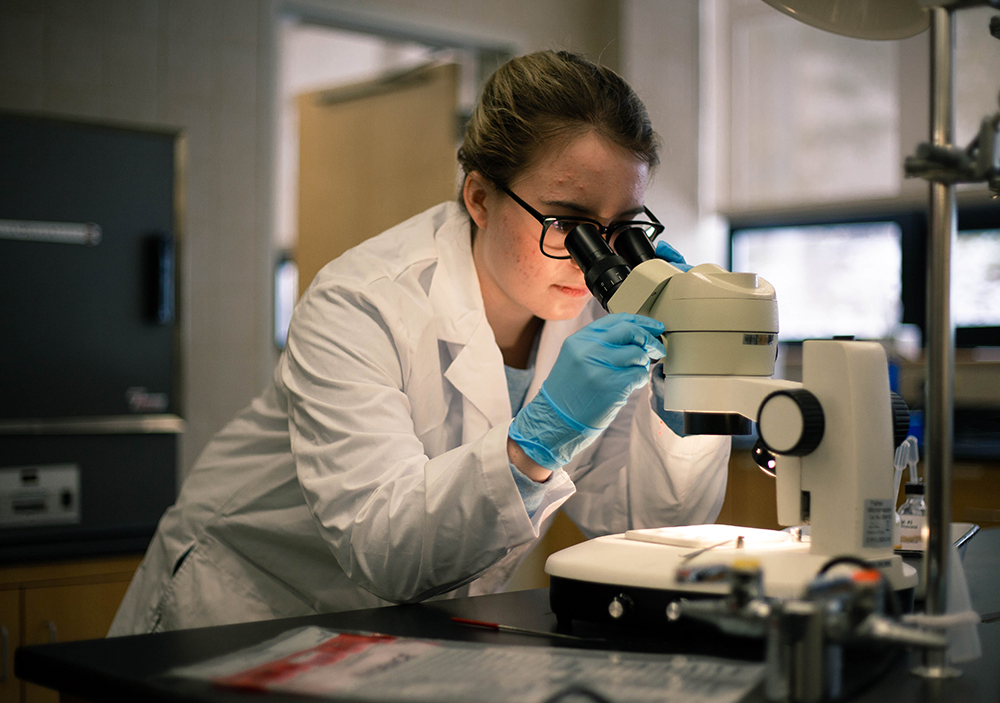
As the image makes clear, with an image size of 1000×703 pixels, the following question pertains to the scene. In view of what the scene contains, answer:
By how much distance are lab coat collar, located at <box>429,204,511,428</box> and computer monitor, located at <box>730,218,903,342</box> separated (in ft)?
8.03

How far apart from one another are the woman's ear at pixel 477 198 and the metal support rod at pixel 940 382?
765mm

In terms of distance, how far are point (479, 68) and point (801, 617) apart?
3.20m

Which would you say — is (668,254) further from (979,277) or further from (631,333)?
(979,277)

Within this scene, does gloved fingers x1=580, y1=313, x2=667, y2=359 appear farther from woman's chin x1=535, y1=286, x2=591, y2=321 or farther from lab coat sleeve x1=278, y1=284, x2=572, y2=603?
woman's chin x1=535, y1=286, x2=591, y2=321

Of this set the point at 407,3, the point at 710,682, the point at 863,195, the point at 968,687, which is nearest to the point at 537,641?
the point at 710,682

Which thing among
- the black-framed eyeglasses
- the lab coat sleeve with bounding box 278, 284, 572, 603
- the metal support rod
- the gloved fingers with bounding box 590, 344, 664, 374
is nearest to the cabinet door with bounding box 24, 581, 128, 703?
the lab coat sleeve with bounding box 278, 284, 572, 603

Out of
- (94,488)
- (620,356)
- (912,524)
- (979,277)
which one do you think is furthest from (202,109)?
(979,277)

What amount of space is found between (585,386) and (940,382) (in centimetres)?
42

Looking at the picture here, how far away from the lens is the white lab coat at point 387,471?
1076mm

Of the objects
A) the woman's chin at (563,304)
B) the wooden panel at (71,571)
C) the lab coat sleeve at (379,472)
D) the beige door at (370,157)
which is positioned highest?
the beige door at (370,157)

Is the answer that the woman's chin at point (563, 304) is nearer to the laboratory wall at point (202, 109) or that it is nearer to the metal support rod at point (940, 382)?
the metal support rod at point (940, 382)

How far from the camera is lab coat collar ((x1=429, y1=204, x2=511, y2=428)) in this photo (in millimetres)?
1396

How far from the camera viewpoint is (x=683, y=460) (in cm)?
142

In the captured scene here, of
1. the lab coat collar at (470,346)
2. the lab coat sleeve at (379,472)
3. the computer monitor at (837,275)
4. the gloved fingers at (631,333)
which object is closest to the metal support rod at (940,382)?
the gloved fingers at (631,333)
